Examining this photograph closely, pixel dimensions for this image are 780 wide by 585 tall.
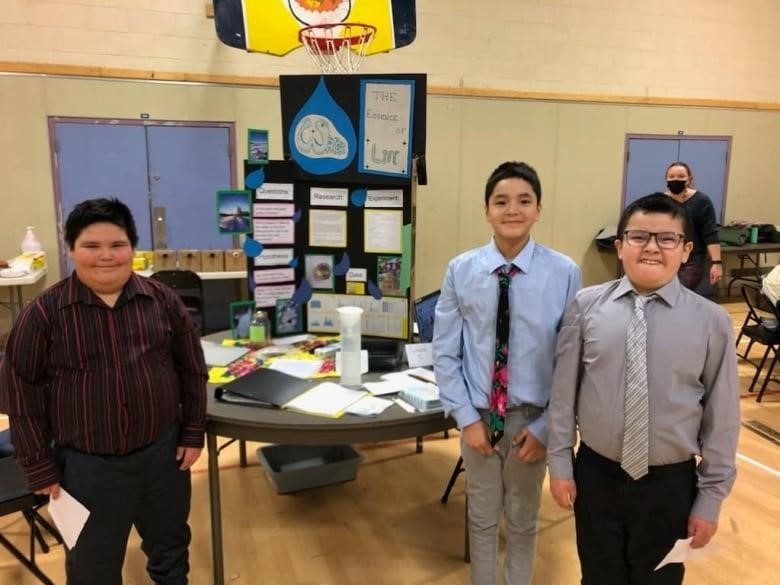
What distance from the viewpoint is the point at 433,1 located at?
5.97 m

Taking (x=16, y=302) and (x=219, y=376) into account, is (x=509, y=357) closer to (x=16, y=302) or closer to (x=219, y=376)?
(x=219, y=376)

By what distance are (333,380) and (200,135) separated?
3.98 m

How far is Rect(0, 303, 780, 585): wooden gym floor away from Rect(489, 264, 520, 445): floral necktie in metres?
0.87

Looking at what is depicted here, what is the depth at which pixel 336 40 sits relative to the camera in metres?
4.19

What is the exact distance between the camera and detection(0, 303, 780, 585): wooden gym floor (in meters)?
2.24

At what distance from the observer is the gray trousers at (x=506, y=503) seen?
68.6 inches

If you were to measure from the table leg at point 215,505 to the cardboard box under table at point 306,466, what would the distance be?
0.70 m

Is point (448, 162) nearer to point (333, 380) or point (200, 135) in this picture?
point (200, 135)

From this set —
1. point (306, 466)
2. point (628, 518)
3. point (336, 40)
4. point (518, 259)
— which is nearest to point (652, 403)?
point (628, 518)

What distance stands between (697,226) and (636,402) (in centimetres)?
334

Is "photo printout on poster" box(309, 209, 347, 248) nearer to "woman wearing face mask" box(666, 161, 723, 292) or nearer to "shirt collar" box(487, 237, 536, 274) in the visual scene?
"shirt collar" box(487, 237, 536, 274)

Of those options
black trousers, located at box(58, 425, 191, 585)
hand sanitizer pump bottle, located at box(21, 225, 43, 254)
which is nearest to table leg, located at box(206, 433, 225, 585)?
black trousers, located at box(58, 425, 191, 585)

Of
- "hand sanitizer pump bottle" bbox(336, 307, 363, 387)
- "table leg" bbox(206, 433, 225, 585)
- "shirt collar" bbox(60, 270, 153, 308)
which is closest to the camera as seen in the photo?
"shirt collar" bbox(60, 270, 153, 308)

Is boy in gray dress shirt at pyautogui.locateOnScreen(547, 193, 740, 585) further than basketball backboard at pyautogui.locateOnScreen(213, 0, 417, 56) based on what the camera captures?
No
